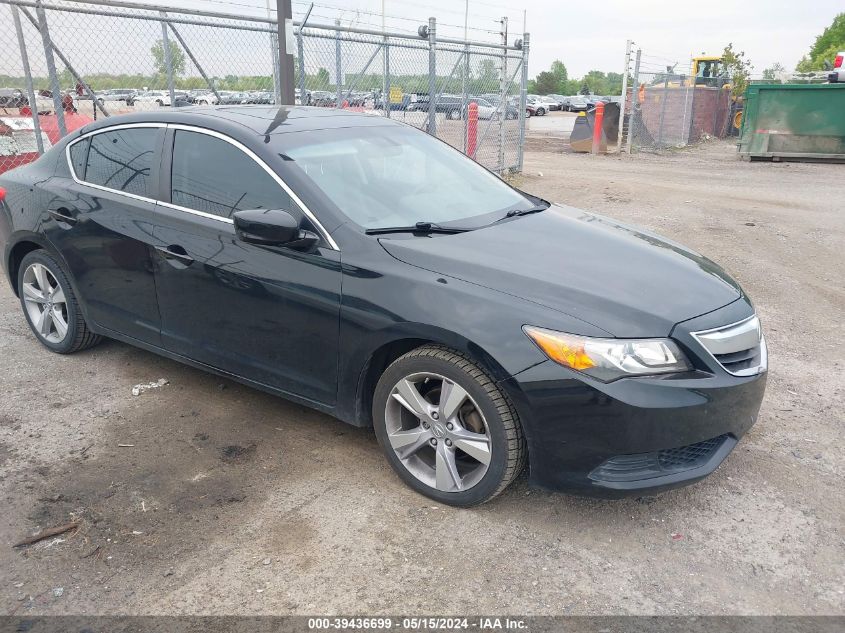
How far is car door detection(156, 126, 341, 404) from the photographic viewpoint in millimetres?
3342

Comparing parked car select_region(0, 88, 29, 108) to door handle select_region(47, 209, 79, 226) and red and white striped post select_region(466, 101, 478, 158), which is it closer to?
door handle select_region(47, 209, 79, 226)

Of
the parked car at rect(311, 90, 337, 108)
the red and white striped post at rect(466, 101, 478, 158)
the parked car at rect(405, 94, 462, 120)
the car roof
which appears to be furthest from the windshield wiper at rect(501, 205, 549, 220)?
the red and white striped post at rect(466, 101, 478, 158)

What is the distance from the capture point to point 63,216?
433 cm

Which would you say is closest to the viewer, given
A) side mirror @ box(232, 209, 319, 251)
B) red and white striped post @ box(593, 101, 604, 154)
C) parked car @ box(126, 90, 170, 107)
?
side mirror @ box(232, 209, 319, 251)

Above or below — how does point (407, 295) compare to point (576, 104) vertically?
above

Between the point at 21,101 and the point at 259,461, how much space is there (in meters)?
6.16

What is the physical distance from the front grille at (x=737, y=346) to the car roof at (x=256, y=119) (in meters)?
2.28

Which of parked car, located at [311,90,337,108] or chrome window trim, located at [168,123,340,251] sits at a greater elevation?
parked car, located at [311,90,337,108]

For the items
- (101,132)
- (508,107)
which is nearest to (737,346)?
(101,132)

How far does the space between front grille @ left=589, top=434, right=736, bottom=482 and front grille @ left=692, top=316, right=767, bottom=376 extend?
1.10ft

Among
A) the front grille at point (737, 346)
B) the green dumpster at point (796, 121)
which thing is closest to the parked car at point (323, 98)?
the front grille at point (737, 346)

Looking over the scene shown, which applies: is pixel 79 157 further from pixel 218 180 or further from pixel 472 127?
pixel 472 127

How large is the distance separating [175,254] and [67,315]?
1391 mm

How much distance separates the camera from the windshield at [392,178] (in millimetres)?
3502
